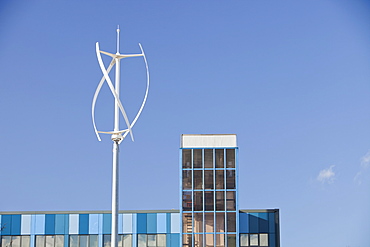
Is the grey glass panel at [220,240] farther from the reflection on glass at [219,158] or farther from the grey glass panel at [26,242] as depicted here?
the grey glass panel at [26,242]

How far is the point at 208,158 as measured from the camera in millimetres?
54375

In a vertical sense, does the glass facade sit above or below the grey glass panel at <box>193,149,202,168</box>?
below

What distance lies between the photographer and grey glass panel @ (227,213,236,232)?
54000 millimetres

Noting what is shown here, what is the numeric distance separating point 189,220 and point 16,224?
47.6ft

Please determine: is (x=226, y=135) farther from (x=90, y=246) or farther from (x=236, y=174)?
(x=90, y=246)

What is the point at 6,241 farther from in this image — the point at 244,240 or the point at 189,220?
the point at 244,240

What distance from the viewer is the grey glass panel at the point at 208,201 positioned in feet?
177

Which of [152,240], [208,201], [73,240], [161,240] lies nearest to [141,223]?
[152,240]

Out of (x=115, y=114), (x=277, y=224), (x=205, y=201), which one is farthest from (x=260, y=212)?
(x=115, y=114)

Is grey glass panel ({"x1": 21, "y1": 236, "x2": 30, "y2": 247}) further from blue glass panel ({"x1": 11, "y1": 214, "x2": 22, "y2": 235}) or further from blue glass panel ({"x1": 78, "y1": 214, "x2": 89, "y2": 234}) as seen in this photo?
blue glass panel ({"x1": 78, "y1": 214, "x2": 89, "y2": 234})

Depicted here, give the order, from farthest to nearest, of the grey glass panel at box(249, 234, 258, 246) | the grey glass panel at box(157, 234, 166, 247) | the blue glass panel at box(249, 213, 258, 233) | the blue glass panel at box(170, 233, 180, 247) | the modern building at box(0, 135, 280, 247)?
the blue glass panel at box(249, 213, 258, 233)
the grey glass panel at box(249, 234, 258, 246)
the grey glass panel at box(157, 234, 166, 247)
the blue glass panel at box(170, 233, 180, 247)
the modern building at box(0, 135, 280, 247)

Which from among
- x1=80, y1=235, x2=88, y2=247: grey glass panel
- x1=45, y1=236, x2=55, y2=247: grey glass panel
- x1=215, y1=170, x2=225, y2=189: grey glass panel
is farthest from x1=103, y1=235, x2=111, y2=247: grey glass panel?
x1=215, y1=170, x2=225, y2=189: grey glass panel

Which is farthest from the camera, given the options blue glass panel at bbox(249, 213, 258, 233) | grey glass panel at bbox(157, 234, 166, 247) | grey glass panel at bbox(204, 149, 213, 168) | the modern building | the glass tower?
blue glass panel at bbox(249, 213, 258, 233)

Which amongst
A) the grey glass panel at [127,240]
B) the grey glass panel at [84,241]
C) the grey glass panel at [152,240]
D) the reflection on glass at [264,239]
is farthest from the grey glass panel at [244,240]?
the grey glass panel at [84,241]
